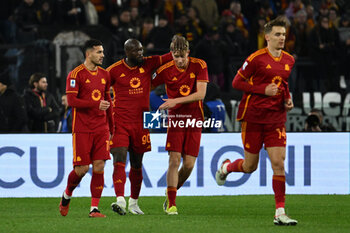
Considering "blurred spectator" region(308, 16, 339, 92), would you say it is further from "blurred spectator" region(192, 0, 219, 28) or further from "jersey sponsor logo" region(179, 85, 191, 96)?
"jersey sponsor logo" region(179, 85, 191, 96)

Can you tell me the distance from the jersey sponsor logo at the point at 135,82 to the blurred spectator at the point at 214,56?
5.64m

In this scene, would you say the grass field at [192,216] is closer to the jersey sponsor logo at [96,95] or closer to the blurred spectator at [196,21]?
the jersey sponsor logo at [96,95]

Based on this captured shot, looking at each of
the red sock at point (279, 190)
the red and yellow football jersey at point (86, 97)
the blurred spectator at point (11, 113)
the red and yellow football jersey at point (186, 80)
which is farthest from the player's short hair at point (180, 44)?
the blurred spectator at point (11, 113)

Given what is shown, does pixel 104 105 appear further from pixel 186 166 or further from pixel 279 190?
pixel 279 190

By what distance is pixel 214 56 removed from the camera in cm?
1638

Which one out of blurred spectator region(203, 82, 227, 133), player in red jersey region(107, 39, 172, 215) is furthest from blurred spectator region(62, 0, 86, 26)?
player in red jersey region(107, 39, 172, 215)

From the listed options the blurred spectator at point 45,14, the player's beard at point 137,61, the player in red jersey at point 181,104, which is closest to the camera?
the player in red jersey at point 181,104

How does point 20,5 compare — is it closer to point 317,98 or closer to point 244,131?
point 317,98

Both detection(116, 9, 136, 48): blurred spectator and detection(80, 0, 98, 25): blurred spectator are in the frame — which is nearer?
detection(116, 9, 136, 48): blurred spectator

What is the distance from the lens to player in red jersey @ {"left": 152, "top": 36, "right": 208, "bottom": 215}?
1041cm

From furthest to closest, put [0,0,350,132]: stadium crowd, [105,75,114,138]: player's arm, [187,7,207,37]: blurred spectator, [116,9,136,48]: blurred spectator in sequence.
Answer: [187,7,207,37]: blurred spectator, [116,9,136,48]: blurred spectator, [0,0,350,132]: stadium crowd, [105,75,114,138]: player's arm

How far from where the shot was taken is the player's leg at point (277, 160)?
9.06m

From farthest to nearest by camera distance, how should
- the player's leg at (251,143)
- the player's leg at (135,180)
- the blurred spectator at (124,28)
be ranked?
the blurred spectator at (124,28) → the player's leg at (135,180) → the player's leg at (251,143)

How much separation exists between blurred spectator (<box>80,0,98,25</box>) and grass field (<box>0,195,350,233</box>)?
18.6 ft
